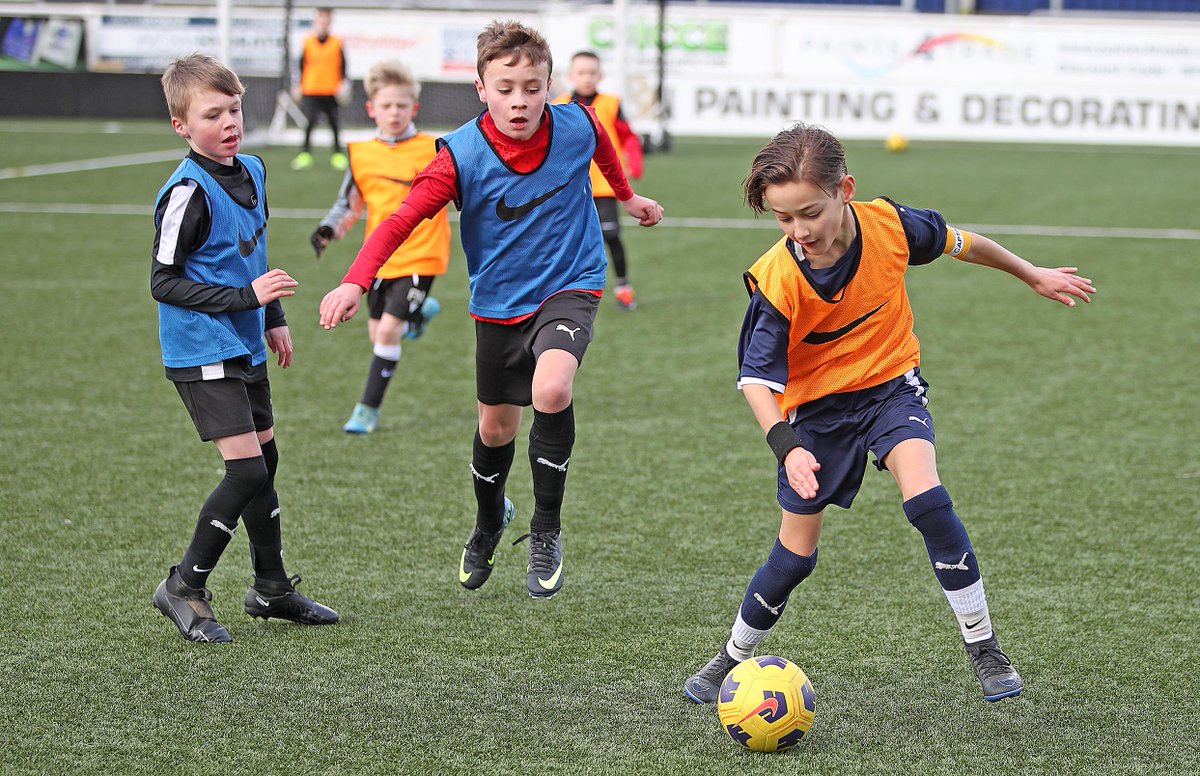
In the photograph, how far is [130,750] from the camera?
3508 millimetres

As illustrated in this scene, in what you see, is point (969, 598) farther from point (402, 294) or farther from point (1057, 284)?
point (402, 294)

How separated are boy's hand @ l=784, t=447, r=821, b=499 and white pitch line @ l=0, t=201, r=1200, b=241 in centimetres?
1086

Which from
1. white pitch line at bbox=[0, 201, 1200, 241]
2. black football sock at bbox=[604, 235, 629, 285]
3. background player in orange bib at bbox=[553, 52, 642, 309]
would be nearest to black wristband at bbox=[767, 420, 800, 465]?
background player in orange bib at bbox=[553, 52, 642, 309]

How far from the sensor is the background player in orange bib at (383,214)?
697 cm

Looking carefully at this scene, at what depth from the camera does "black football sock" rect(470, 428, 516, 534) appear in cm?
477

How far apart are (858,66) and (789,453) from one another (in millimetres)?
22194

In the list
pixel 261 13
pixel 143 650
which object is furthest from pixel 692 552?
pixel 261 13

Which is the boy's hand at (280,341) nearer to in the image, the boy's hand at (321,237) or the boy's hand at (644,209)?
the boy's hand at (644,209)

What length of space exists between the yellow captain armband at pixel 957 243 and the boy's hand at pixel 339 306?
164 centimetres

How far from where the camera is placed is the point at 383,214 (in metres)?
7.37

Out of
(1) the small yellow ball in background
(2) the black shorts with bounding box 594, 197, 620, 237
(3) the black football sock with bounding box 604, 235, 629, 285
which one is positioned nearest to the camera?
(2) the black shorts with bounding box 594, 197, 620, 237

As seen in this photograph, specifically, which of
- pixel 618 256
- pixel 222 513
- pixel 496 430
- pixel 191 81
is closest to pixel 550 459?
pixel 496 430

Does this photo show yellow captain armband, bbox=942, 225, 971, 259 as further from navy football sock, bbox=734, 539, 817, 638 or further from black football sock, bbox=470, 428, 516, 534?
black football sock, bbox=470, 428, 516, 534

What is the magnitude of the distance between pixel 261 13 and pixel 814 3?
1243cm
